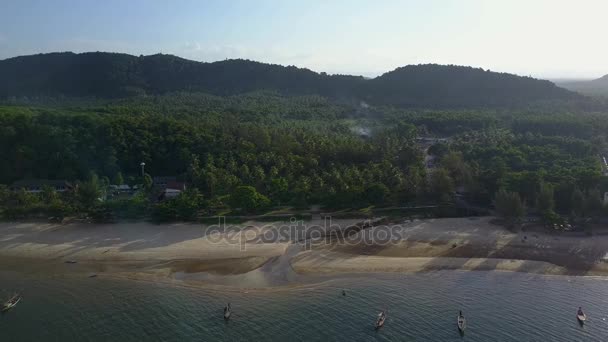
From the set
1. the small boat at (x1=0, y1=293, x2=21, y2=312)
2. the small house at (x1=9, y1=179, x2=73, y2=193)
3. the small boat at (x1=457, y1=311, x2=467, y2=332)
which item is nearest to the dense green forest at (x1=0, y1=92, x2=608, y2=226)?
the small house at (x1=9, y1=179, x2=73, y2=193)

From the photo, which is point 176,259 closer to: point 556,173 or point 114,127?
point 114,127

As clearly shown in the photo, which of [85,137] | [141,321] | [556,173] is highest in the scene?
[85,137]

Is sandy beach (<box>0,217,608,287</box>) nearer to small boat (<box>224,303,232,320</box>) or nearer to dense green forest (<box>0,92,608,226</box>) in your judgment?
dense green forest (<box>0,92,608,226</box>)

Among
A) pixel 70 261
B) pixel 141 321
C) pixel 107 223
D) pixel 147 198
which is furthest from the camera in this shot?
pixel 147 198

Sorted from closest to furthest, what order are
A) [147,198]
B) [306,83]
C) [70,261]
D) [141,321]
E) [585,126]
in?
1. [141,321]
2. [70,261]
3. [147,198]
4. [585,126]
5. [306,83]

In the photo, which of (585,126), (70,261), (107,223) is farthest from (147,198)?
(585,126)

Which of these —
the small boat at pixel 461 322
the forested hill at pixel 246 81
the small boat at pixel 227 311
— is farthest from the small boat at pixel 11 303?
the forested hill at pixel 246 81

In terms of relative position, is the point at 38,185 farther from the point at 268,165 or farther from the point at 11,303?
the point at 268,165
